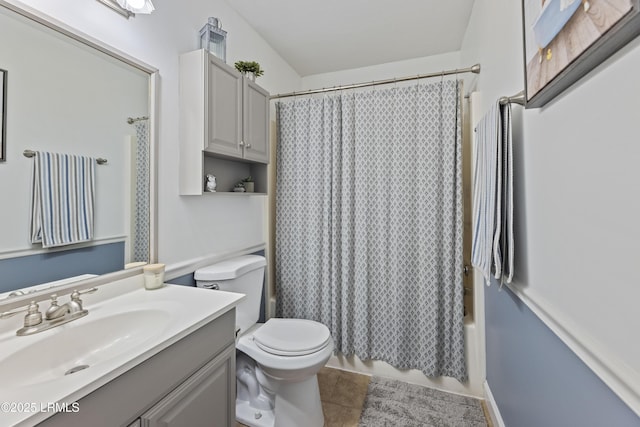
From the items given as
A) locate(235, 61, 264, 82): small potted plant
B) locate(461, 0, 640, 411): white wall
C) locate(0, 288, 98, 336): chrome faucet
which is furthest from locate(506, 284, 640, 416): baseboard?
locate(235, 61, 264, 82): small potted plant

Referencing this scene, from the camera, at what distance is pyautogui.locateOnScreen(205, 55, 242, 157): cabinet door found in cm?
144

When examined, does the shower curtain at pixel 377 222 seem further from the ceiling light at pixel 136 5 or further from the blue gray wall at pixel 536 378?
the ceiling light at pixel 136 5

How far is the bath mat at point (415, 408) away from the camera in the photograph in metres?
1.57

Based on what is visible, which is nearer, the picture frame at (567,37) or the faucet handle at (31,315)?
the picture frame at (567,37)

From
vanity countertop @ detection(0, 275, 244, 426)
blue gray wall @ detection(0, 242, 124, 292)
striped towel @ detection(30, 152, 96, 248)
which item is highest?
striped towel @ detection(30, 152, 96, 248)

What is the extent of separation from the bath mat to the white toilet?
13.7 inches

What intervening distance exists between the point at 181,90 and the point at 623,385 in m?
1.85

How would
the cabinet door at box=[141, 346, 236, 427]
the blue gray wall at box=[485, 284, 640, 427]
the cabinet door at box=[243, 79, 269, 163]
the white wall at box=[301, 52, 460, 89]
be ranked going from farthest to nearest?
the white wall at box=[301, 52, 460, 89] < the cabinet door at box=[243, 79, 269, 163] < the cabinet door at box=[141, 346, 236, 427] < the blue gray wall at box=[485, 284, 640, 427]

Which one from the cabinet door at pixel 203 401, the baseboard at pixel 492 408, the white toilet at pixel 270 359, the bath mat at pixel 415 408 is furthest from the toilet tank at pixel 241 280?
the baseboard at pixel 492 408

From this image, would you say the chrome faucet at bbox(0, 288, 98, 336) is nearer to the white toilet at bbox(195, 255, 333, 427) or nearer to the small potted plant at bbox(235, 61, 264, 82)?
the white toilet at bbox(195, 255, 333, 427)

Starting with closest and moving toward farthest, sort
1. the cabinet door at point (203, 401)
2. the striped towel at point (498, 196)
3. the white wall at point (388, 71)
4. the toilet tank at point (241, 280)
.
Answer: the cabinet door at point (203, 401) → the striped towel at point (498, 196) → the toilet tank at point (241, 280) → the white wall at point (388, 71)

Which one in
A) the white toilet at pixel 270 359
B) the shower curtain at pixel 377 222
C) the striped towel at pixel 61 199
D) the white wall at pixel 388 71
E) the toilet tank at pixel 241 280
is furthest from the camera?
the white wall at pixel 388 71

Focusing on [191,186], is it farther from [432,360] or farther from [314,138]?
[432,360]

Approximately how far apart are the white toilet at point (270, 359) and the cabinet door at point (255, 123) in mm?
676
